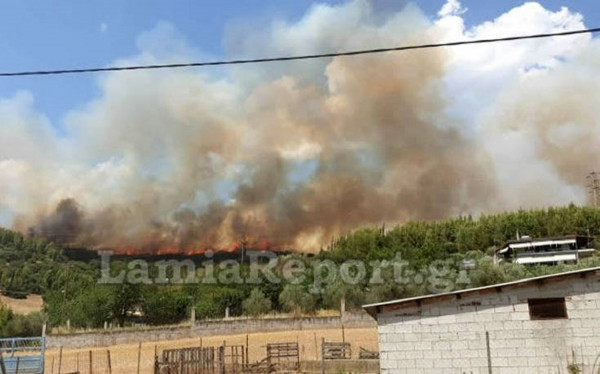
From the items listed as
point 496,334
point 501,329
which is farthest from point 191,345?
point 501,329

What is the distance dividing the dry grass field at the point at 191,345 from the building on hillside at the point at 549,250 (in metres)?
56.1

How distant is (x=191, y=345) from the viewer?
47.4 metres

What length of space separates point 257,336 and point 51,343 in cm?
2068

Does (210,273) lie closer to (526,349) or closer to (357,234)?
(357,234)

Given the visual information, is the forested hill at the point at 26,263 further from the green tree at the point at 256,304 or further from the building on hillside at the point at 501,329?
the building on hillside at the point at 501,329

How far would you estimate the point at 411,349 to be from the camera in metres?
21.7

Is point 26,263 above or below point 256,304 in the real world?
above

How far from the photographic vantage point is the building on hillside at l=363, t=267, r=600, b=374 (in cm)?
2045

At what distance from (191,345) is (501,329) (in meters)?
33.1

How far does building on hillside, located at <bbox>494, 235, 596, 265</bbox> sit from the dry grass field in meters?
56.1

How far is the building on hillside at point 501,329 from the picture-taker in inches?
805

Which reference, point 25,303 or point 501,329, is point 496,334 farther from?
point 25,303

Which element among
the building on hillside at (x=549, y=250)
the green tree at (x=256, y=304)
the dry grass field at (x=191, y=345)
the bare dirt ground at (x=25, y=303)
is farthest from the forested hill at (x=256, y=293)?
the building on hillside at (x=549, y=250)

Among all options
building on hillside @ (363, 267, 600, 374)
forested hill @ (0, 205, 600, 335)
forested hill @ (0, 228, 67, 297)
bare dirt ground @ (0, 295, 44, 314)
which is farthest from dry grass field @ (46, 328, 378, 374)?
forested hill @ (0, 228, 67, 297)
